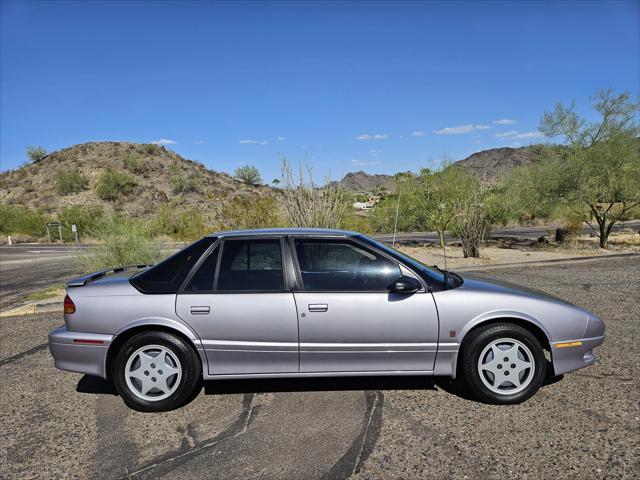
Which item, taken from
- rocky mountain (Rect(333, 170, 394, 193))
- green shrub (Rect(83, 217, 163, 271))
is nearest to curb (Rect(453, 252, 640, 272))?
green shrub (Rect(83, 217, 163, 271))

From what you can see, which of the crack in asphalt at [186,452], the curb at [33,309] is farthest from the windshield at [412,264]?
the curb at [33,309]

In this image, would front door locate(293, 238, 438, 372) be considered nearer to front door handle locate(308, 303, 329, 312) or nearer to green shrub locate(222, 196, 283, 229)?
front door handle locate(308, 303, 329, 312)

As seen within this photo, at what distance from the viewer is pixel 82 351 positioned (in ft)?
12.6

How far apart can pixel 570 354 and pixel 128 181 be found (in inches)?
2233

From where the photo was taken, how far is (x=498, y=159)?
332 ft

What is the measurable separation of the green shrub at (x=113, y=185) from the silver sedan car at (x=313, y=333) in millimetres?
53943

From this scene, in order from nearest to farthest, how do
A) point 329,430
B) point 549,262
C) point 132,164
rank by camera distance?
1. point 329,430
2. point 549,262
3. point 132,164

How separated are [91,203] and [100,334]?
175ft

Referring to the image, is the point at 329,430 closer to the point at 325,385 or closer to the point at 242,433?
the point at 242,433

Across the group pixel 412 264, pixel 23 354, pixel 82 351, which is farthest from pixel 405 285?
pixel 23 354

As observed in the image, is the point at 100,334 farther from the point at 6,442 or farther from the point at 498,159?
the point at 498,159

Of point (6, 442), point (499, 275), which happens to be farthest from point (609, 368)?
point (499, 275)

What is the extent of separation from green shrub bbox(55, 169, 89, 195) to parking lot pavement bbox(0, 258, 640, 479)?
184 feet

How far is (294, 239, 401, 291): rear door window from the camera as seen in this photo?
12.7 feet
